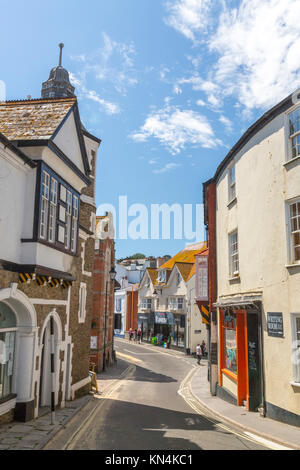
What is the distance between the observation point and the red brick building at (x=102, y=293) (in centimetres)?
2916

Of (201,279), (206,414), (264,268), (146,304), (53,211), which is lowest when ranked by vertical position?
(206,414)

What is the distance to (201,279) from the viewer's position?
22406 millimetres

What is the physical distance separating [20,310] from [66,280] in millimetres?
2714

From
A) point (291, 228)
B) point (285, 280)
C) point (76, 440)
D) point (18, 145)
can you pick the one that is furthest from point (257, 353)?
point (18, 145)

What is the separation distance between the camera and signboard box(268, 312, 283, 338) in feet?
40.1

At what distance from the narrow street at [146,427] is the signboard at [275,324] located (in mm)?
3186

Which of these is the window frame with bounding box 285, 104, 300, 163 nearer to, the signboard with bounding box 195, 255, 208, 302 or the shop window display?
the shop window display

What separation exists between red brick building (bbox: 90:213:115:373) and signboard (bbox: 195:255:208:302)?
1061 centimetres

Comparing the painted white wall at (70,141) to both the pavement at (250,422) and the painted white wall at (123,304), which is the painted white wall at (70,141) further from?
the painted white wall at (123,304)

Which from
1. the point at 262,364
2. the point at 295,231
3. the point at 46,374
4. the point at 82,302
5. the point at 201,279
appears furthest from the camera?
the point at 201,279

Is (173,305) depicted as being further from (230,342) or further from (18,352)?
(18,352)

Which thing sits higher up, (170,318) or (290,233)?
(290,233)

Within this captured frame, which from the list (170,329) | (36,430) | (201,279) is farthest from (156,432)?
(170,329)

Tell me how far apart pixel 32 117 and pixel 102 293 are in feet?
64.7
